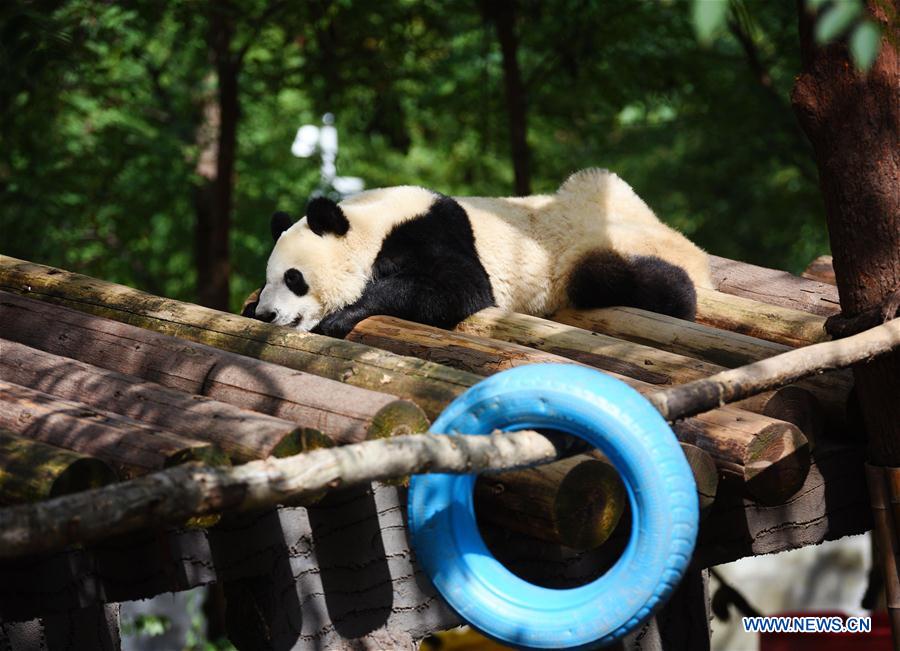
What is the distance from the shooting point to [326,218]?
4.46m

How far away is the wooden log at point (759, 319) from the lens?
13.3 ft

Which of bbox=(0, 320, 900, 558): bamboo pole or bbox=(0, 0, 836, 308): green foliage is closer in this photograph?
bbox=(0, 320, 900, 558): bamboo pole

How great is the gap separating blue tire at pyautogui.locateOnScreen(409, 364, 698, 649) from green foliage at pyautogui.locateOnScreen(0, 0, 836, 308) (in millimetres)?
4412

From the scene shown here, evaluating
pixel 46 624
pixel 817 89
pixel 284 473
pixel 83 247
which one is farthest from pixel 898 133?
pixel 83 247

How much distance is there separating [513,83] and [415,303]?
3599 millimetres

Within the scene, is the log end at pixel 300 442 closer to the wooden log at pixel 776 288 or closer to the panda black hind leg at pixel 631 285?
the panda black hind leg at pixel 631 285

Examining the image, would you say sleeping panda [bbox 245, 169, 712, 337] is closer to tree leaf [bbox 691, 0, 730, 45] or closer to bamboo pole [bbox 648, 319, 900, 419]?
bamboo pole [bbox 648, 319, 900, 419]

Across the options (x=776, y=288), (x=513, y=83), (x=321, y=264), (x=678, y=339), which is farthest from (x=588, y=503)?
(x=513, y=83)

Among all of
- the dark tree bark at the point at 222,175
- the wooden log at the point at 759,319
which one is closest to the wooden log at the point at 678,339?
the wooden log at the point at 759,319

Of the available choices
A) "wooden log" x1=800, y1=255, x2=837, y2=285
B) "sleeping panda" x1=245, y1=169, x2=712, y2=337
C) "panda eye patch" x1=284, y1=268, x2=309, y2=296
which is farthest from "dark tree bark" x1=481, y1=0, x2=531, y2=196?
"panda eye patch" x1=284, y1=268, x2=309, y2=296

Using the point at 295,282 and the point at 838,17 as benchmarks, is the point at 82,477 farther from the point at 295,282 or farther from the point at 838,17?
the point at 295,282

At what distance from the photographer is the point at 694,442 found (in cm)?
299

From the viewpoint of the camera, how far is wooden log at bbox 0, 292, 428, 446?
2.65 meters

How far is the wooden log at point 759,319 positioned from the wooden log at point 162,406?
2.22 metres
